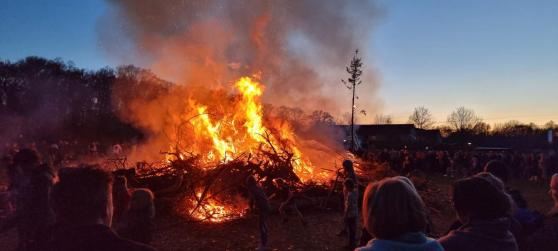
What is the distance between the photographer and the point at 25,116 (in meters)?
27.2

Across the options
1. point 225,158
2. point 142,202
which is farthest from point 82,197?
point 225,158

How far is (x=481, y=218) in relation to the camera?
8.15ft

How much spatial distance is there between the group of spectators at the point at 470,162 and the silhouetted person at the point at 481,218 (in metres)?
15.9

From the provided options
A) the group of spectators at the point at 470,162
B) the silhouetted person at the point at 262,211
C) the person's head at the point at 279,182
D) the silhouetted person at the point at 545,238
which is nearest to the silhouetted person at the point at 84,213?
the silhouetted person at the point at 545,238

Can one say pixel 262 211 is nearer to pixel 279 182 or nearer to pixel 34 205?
pixel 34 205

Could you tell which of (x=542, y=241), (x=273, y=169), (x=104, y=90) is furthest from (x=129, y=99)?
(x=104, y=90)

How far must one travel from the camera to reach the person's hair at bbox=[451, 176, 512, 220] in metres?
2.48

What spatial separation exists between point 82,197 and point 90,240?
0.22m

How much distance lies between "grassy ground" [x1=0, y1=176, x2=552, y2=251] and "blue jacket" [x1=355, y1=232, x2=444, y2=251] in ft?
19.2

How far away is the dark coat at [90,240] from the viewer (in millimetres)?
1890

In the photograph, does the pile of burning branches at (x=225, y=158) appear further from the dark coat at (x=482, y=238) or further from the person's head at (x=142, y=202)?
the dark coat at (x=482, y=238)

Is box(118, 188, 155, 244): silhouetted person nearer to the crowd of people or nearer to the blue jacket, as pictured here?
the crowd of people

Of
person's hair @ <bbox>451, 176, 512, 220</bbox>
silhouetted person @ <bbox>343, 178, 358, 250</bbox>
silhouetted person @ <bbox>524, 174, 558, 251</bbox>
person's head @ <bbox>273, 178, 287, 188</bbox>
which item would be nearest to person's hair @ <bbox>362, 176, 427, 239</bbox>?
person's hair @ <bbox>451, 176, 512, 220</bbox>

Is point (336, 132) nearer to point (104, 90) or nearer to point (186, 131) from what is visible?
point (186, 131)
